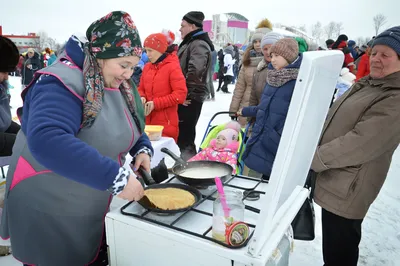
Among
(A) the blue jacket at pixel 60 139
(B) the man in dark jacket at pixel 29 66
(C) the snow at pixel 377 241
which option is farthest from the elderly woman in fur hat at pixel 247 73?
(B) the man in dark jacket at pixel 29 66

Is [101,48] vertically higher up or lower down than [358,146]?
higher up

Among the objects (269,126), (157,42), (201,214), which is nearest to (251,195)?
(201,214)

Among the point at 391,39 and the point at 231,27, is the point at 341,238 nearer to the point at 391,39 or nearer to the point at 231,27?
the point at 391,39

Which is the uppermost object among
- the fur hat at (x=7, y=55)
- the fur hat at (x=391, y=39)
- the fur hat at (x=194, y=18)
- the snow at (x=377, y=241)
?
the fur hat at (x=391, y=39)

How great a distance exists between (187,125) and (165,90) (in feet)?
2.67

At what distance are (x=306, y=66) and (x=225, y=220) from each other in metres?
0.58

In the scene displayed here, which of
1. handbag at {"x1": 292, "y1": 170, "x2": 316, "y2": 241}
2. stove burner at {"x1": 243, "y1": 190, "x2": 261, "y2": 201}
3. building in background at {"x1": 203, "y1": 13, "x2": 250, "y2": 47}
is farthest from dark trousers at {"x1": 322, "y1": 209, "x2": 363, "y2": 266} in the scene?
building in background at {"x1": 203, "y1": 13, "x2": 250, "y2": 47}

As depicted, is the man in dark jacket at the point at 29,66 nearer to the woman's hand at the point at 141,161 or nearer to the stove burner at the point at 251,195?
the woman's hand at the point at 141,161

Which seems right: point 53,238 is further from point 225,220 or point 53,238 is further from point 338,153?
point 338,153

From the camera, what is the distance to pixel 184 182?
4.95ft

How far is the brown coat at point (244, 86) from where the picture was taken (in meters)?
3.68

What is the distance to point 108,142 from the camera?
129 centimetres

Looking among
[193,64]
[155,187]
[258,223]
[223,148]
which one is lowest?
[223,148]

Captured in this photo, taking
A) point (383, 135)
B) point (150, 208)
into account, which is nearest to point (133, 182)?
point (150, 208)
